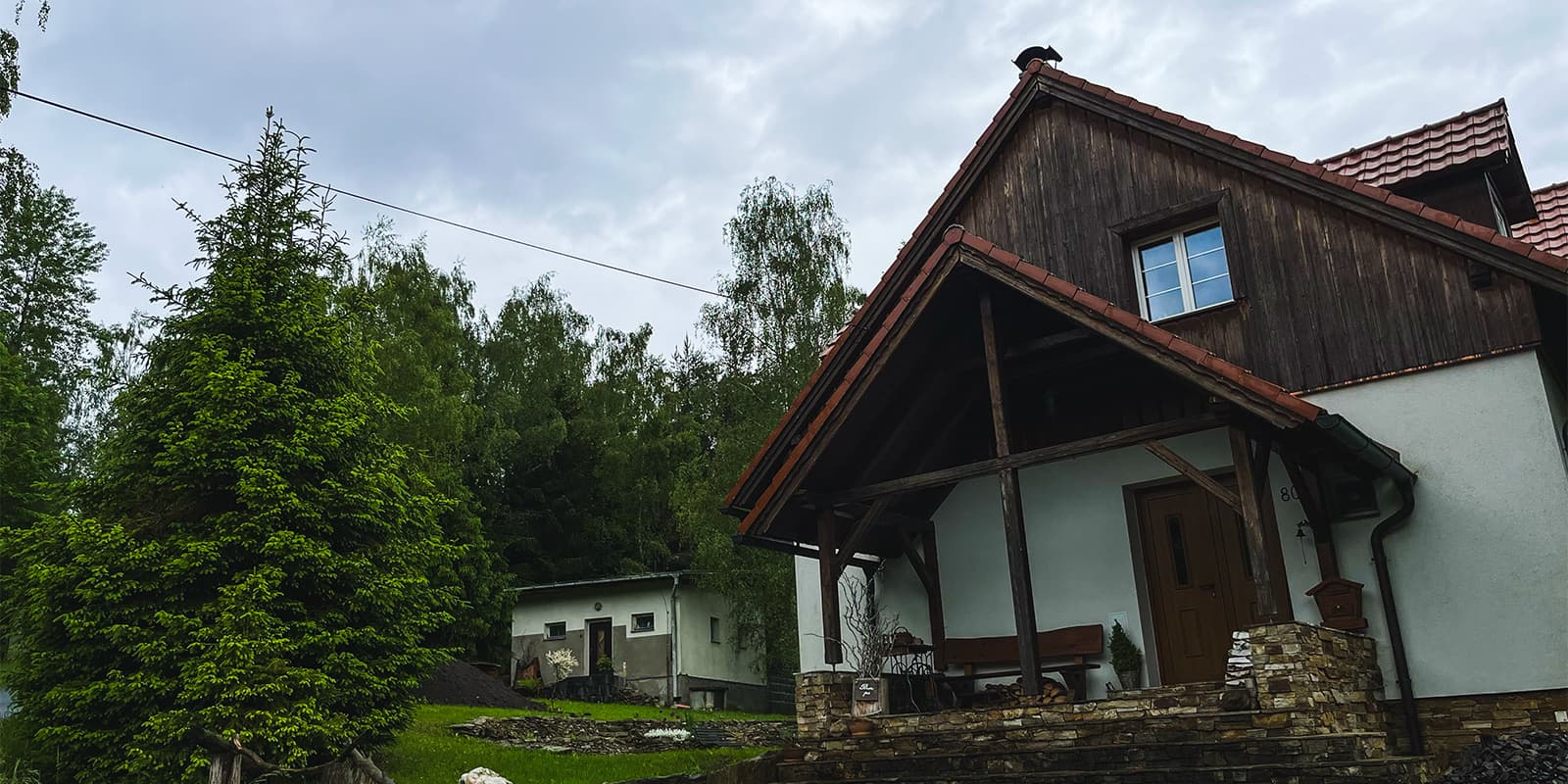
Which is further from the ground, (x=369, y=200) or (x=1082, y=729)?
(x=369, y=200)

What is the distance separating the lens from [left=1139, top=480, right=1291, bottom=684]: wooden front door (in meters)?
10.4

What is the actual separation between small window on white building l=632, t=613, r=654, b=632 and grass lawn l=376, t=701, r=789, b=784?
1226 cm

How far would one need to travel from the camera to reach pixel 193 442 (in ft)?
35.7

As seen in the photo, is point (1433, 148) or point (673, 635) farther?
→ point (673, 635)

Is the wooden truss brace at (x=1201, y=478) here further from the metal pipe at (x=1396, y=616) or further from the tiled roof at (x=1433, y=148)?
the tiled roof at (x=1433, y=148)

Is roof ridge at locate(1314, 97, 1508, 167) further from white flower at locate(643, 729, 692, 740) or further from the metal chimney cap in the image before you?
white flower at locate(643, 729, 692, 740)

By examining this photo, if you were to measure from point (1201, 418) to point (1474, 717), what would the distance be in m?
3.34

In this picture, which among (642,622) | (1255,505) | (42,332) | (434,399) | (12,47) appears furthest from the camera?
(642,622)

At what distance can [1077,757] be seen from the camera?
26.4 feet

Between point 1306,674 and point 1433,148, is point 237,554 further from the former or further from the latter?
point 1433,148

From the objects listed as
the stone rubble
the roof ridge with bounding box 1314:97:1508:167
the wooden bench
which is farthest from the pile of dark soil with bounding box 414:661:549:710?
the roof ridge with bounding box 1314:97:1508:167

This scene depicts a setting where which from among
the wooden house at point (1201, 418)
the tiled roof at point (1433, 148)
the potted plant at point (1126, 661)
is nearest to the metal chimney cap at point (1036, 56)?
the wooden house at point (1201, 418)

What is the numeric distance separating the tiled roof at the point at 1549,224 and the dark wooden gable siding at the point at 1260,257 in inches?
92.2

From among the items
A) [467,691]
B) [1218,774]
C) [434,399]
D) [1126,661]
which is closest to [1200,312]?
[1126,661]
